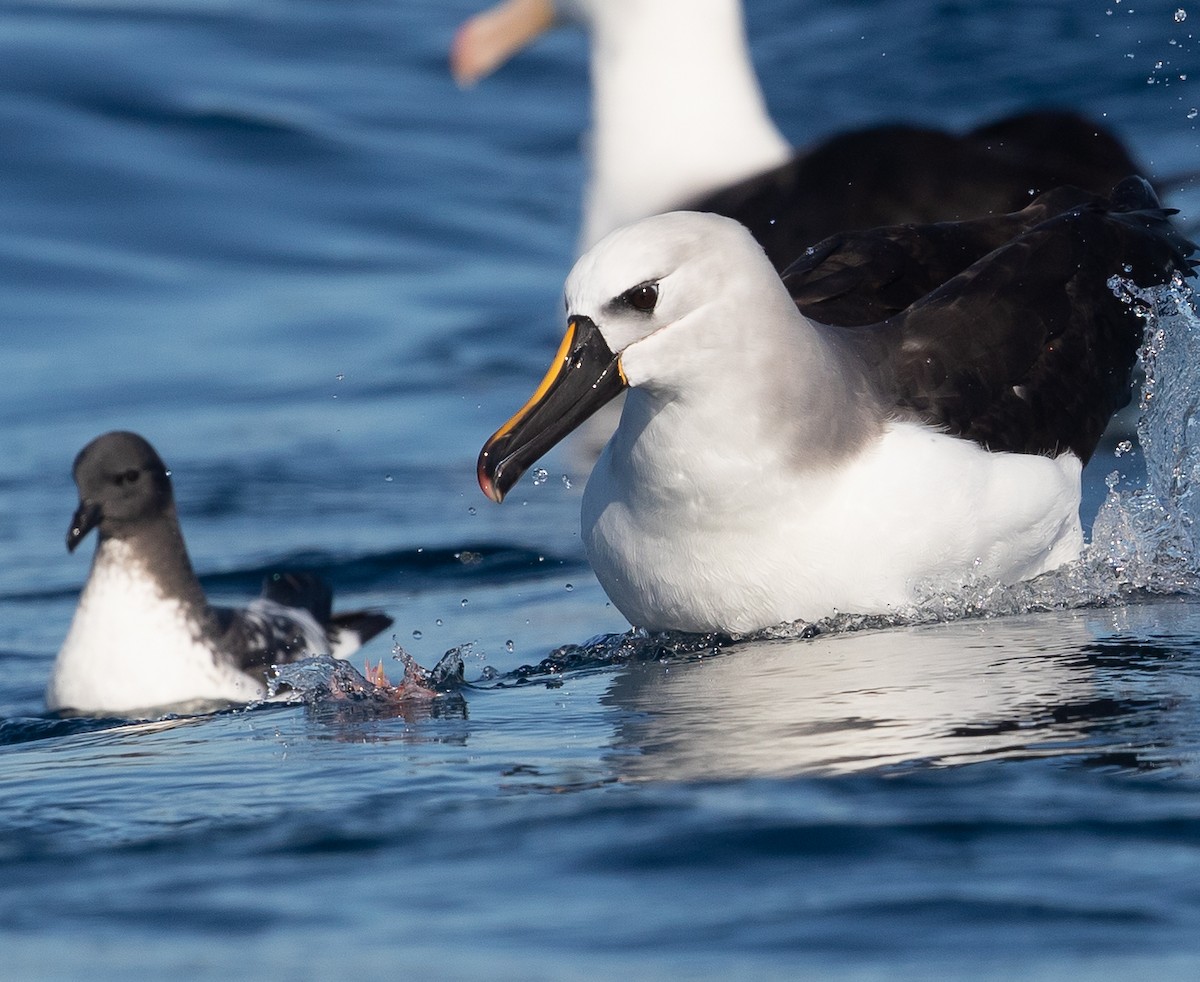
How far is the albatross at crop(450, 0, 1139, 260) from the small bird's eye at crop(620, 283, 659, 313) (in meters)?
3.37

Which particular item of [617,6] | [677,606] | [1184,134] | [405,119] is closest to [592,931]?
[677,606]

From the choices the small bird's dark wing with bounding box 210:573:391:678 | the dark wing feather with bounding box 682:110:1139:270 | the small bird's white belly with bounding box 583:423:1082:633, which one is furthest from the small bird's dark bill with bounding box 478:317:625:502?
the dark wing feather with bounding box 682:110:1139:270

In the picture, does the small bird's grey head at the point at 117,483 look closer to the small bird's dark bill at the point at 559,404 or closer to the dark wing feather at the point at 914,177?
the small bird's dark bill at the point at 559,404

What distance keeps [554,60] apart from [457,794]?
1579cm

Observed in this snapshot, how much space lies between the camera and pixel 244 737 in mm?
4930

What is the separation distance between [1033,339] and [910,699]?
1723 mm

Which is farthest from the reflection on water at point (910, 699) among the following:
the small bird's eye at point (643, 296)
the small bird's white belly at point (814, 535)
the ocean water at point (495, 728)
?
the small bird's eye at point (643, 296)

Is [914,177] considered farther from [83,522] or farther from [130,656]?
[130,656]

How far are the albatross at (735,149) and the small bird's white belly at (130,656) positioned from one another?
9.13ft

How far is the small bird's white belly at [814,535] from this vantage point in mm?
5414

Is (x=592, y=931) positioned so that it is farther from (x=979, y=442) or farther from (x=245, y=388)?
(x=245, y=388)

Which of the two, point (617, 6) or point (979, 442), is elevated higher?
point (617, 6)

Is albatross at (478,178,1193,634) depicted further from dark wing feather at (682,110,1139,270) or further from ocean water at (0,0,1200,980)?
dark wing feather at (682,110,1139,270)

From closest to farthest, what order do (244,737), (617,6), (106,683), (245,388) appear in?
(244,737), (106,683), (617,6), (245,388)
